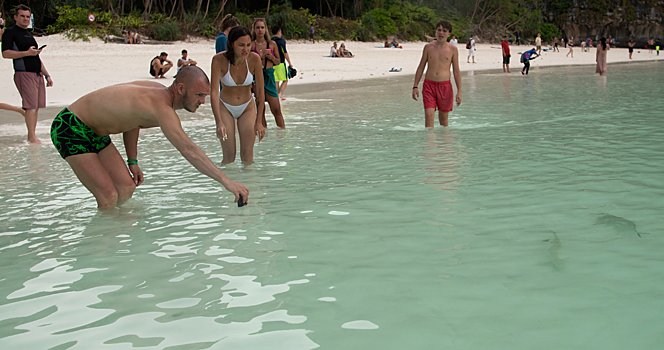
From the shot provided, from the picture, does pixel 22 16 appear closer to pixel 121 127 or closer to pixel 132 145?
pixel 132 145

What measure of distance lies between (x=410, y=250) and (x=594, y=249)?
3.77ft

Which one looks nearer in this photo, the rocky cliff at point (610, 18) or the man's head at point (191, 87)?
the man's head at point (191, 87)

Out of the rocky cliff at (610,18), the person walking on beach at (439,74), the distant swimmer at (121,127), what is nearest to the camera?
the distant swimmer at (121,127)

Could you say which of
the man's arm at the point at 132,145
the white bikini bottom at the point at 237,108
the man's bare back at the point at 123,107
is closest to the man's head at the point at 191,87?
the man's bare back at the point at 123,107

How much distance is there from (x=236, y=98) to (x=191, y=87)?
246 centimetres

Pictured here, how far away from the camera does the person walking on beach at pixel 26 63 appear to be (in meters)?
7.91

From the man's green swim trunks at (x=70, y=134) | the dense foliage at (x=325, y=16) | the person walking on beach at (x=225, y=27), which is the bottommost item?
the man's green swim trunks at (x=70, y=134)

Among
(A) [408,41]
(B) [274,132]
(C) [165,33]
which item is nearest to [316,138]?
(B) [274,132]

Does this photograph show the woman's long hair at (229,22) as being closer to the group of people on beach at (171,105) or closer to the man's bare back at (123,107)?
the group of people on beach at (171,105)

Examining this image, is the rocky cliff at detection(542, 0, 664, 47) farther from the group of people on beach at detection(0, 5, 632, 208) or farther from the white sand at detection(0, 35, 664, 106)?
the group of people on beach at detection(0, 5, 632, 208)

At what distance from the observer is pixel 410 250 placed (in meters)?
3.73

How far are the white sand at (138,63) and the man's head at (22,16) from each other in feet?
→ 18.0

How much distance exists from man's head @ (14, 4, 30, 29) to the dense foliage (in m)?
22.0

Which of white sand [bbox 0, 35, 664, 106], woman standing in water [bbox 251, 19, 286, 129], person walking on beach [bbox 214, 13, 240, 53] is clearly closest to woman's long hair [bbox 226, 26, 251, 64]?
person walking on beach [bbox 214, 13, 240, 53]
